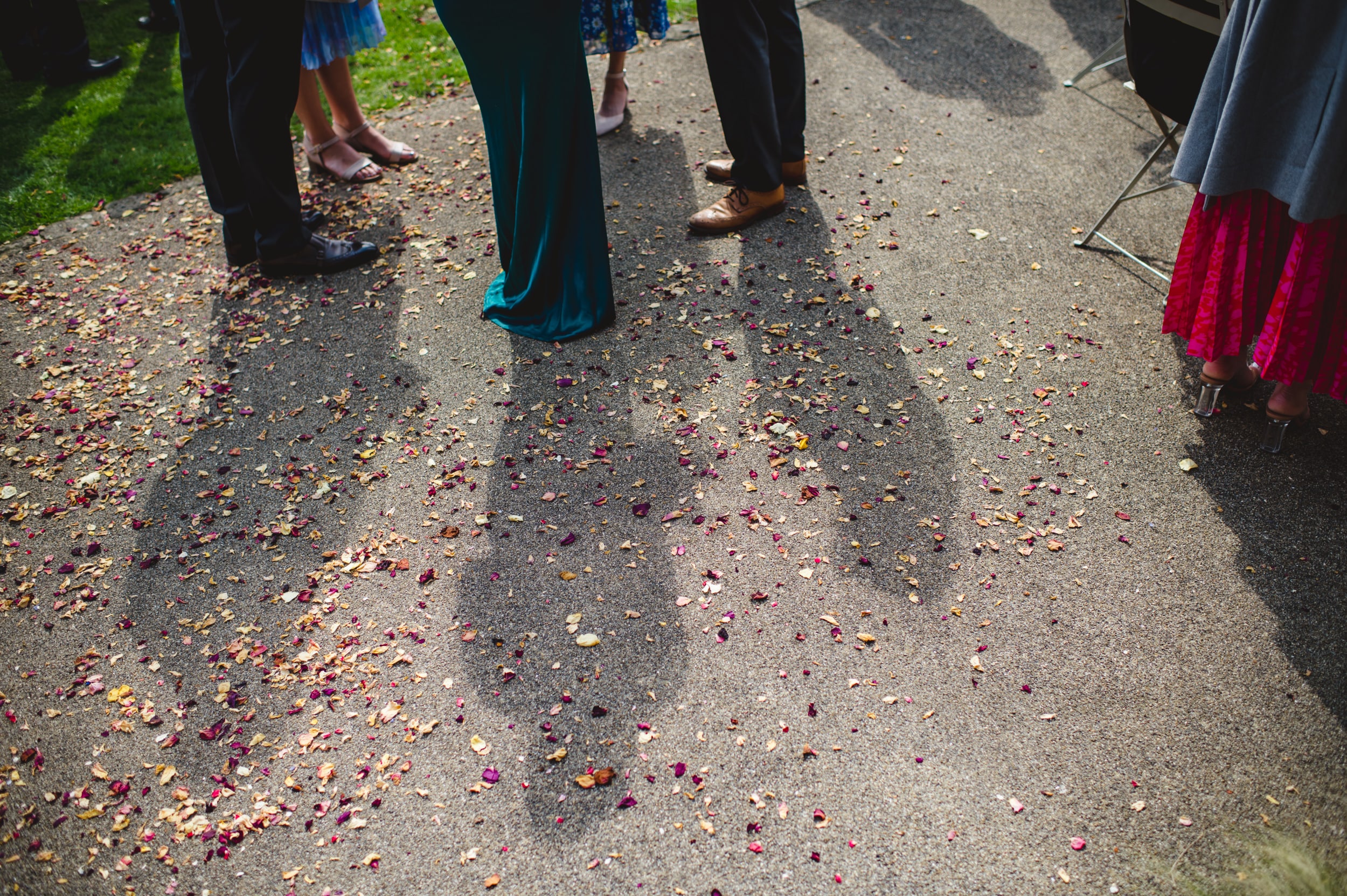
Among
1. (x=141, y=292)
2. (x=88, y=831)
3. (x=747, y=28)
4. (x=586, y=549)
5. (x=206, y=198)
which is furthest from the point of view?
(x=206, y=198)

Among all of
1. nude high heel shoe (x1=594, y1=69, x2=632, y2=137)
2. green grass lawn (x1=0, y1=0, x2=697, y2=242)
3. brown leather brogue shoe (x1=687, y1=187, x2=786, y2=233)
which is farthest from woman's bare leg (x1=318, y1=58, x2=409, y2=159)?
brown leather brogue shoe (x1=687, y1=187, x2=786, y2=233)

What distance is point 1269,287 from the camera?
270 cm

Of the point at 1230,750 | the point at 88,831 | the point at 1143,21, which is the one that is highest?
the point at 1143,21

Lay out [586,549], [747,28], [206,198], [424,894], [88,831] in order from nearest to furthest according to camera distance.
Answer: [424,894], [88,831], [586,549], [747,28], [206,198]

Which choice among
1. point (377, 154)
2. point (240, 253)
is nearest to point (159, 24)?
point (377, 154)

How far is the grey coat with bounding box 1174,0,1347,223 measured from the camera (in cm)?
225

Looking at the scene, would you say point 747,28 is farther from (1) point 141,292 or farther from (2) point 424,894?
(2) point 424,894

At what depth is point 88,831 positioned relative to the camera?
2.08m

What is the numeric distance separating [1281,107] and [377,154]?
3.98m

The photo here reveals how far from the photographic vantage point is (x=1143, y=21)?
306 centimetres

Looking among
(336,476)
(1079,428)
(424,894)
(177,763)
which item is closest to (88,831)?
(177,763)

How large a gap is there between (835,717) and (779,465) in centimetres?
93

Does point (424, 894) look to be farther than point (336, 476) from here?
No

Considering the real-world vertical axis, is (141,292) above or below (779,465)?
above
